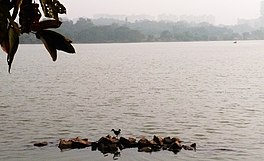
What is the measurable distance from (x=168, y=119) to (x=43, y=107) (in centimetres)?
1132

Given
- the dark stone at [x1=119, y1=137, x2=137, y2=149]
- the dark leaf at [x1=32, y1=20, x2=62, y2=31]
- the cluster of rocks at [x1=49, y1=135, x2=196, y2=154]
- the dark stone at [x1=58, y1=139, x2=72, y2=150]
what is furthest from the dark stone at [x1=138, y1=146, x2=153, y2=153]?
the dark leaf at [x1=32, y1=20, x2=62, y2=31]

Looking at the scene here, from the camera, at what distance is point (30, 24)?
5.27 ft

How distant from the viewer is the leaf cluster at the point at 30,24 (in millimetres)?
1524

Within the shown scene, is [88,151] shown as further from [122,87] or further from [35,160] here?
[122,87]

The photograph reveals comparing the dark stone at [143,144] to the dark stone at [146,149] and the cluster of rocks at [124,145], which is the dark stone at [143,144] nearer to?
the cluster of rocks at [124,145]

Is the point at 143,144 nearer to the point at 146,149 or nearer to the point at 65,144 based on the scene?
the point at 146,149

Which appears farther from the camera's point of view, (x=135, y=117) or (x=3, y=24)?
(x=135, y=117)

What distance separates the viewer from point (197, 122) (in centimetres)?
3162

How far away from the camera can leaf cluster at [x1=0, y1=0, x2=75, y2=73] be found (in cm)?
152

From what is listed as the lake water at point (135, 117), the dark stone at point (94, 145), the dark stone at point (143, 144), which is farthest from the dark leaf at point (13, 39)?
the dark stone at point (94, 145)

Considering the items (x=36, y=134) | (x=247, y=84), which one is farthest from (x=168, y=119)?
(x=247, y=84)

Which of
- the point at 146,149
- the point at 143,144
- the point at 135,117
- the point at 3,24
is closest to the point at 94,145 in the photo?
the point at 143,144

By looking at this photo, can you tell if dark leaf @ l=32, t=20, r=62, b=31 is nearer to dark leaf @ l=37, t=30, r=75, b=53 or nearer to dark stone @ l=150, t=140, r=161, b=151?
dark leaf @ l=37, t=30, r=75, b=53

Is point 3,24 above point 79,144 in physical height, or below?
above
